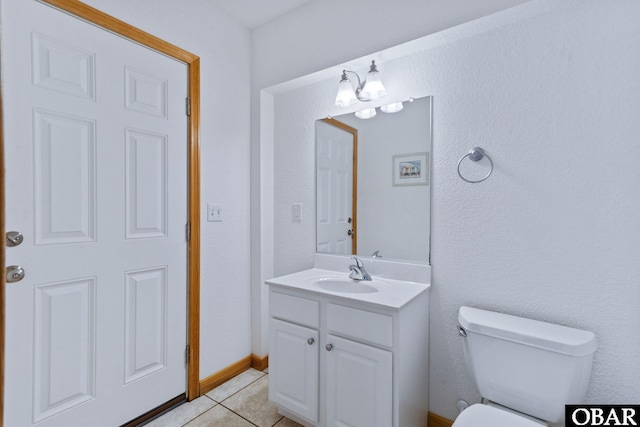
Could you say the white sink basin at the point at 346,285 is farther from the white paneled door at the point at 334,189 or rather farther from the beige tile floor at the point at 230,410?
the beige tile floor at the point at 230,410

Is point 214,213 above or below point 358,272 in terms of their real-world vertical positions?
above

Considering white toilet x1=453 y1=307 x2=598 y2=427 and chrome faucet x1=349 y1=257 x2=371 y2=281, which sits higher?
chrome faucet x1=349 y1=257 x2=371 y2=281

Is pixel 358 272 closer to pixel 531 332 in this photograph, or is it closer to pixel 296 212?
pixel 296 212

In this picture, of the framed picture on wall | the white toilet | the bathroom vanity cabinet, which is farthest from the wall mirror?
the white toilet

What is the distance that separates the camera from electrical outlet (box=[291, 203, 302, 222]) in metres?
2.12

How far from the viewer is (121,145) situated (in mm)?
1521

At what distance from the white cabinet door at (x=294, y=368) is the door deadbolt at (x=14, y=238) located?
1144 millimetres

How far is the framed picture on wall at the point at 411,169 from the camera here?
1.63m

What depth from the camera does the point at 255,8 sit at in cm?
198

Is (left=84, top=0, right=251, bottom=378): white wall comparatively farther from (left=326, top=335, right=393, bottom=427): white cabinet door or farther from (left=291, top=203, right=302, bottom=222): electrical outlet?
(left=326, top=335, right=393, bottom=427): white cabinet door

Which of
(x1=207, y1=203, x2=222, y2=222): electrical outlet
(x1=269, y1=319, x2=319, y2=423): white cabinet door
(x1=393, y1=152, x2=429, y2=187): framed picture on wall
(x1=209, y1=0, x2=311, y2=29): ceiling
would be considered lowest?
(x1=269, y1=319, x2=319, y2=423): white cabinet door

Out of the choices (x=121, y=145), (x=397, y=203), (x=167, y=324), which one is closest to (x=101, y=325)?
(x=167, y=324)

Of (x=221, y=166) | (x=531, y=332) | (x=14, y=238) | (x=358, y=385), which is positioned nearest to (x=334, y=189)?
(x=221, y=166)

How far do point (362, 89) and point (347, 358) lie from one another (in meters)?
1.40
